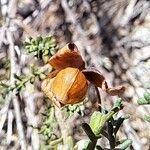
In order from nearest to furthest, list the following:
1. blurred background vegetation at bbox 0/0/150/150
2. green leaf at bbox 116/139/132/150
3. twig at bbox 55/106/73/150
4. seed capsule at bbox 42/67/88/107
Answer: seed capsule at bbox 42/67/88/107, green leaf at bbox 116/139/132/150, twig at bbox 55/106/73/150, blurred background vegetation at bbox 0/0/150/150

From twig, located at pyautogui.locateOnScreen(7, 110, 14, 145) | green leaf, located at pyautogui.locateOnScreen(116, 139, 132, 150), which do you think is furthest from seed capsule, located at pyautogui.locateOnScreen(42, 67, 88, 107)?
twig, located at pyautogui.locateOnScreen(7, 110, 14, 145)

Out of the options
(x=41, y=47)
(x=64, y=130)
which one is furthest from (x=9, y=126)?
(x=41, y=47)

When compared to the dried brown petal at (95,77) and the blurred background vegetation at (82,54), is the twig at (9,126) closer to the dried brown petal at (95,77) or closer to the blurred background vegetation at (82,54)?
the blurred background vegetation at (82,54)

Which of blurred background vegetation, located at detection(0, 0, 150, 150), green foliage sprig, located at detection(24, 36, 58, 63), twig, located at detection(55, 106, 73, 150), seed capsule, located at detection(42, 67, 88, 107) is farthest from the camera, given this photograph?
green foliage sprig, located at detection(24, 36, 58, 63)

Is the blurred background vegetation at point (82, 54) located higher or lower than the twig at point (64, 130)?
higher

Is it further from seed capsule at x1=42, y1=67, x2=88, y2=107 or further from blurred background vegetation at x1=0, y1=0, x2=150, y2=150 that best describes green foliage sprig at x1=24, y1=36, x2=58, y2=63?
seed capsule at x1=42, y1=67, x2=88, y2=107

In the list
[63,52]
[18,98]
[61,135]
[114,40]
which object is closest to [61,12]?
[114,40]

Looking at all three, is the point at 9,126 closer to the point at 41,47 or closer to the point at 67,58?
the point at 41,47

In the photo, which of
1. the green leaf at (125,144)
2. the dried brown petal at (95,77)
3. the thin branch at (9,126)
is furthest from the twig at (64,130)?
the dried brown petal at (95,77)
